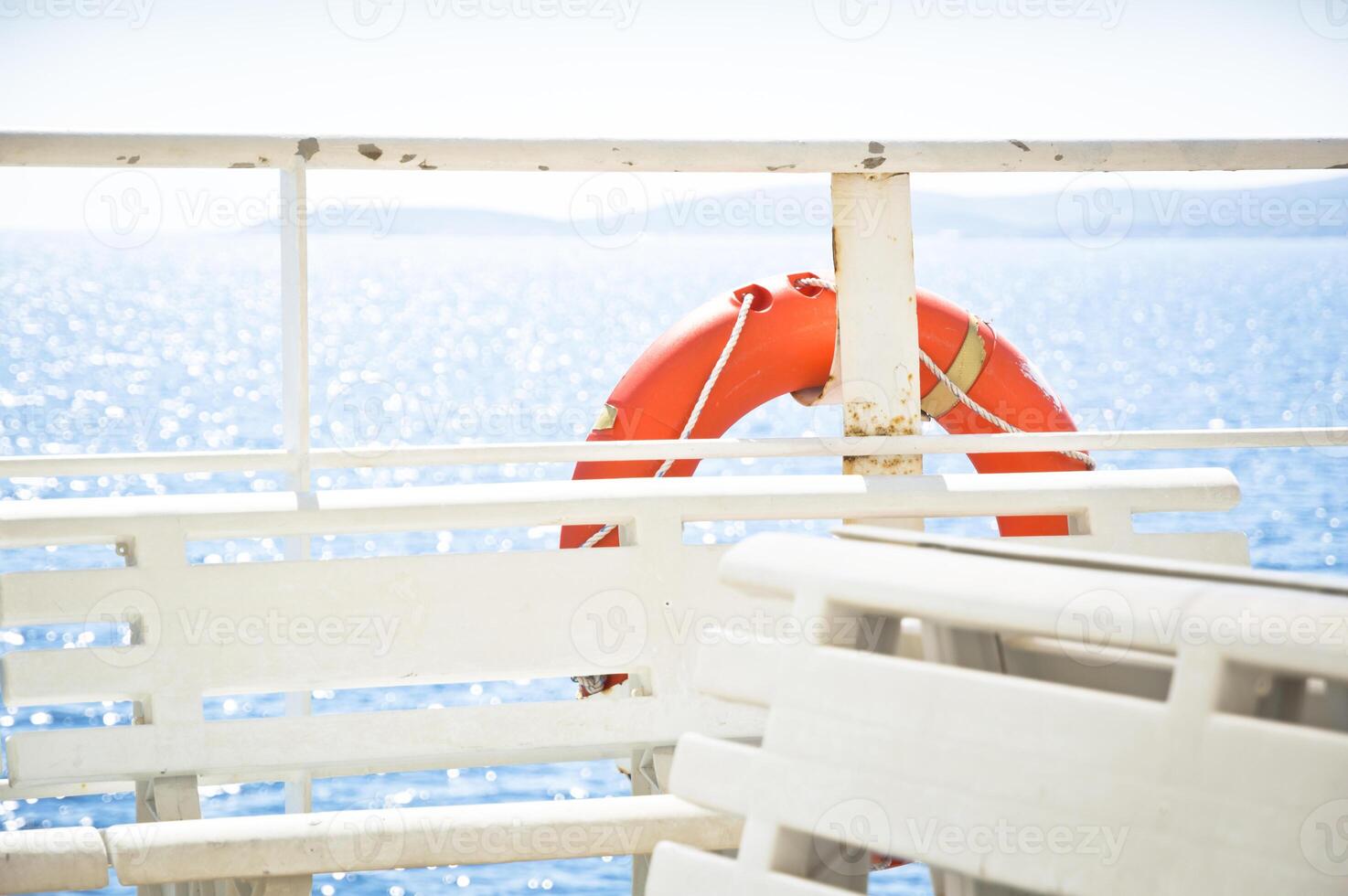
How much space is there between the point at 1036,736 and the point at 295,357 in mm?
1425

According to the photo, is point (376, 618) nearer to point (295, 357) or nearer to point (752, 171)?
point (295, 357)

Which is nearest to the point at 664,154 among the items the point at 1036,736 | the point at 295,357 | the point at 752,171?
the point at 752,171

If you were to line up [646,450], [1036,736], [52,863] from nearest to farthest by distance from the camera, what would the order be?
[1036,736]
[52,863]
[646,450]

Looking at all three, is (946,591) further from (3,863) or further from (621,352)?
(621,352)

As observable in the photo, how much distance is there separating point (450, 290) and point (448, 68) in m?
20.1

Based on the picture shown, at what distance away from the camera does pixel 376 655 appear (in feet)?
5.88

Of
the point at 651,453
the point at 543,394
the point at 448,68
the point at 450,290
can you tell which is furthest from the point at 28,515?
the point at 450,290

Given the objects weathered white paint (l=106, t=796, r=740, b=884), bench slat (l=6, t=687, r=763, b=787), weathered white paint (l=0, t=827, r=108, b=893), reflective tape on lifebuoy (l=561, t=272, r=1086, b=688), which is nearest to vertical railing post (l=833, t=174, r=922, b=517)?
reflective tape on lifebuoy (l=561, t=272, r=1086, b=688)

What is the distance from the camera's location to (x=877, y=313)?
2.10 metres

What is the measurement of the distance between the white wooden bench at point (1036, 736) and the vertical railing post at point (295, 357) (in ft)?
3.57

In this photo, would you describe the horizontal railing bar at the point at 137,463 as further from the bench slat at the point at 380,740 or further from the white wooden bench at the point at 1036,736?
the white wooden bench at the point at 1036,736

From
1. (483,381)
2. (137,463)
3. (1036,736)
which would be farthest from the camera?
(483,381)

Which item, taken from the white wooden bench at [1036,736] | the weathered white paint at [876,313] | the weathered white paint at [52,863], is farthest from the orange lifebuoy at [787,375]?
the white wooden bench at [1036,736]

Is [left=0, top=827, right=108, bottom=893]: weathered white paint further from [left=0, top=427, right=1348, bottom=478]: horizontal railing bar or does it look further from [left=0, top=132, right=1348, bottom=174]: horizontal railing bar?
[left=0, top=132, right=1348, bottom=174]: horizontal railing bar
